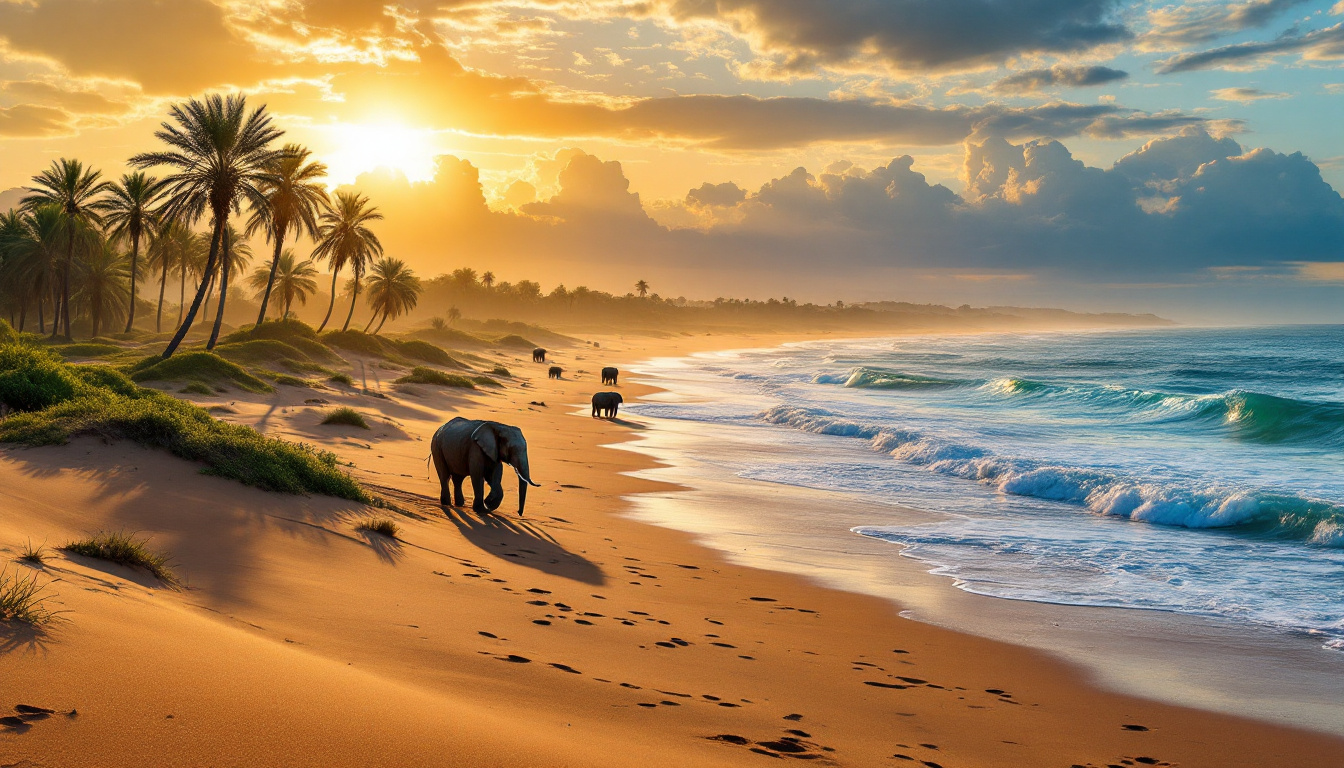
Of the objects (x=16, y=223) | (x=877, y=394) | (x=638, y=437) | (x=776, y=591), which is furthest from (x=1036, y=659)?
(x=16, y=223)

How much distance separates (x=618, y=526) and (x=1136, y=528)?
10340 mm

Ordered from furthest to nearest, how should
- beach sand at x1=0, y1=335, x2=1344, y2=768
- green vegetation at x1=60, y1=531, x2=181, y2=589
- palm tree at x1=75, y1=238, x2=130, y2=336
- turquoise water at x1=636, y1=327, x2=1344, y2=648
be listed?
palm tree at x1=75, y1=238, x2=130, y2=336
turquoise water at x1=636, y1=327, x2=1344, y2=648
green vegetation at x1=60, y1=531, x2=181, y2=589
beach sand at x1=0, y1=335, x2=1344, y2=768

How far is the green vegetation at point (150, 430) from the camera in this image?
33.3 feet

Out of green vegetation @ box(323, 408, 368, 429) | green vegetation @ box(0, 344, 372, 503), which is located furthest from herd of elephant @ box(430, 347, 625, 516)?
green vegetation @ box(323, 408, 368, 429)

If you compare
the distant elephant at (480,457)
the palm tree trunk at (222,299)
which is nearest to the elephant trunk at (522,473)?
the distant elephant at (480,457)

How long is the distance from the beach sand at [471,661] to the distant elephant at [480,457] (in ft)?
2.43

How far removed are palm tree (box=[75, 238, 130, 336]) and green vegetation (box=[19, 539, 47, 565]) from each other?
6900 centimetres

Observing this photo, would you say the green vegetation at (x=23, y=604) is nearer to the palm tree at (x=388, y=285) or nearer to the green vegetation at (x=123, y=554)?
the green vegetation at (x=123, y=554)

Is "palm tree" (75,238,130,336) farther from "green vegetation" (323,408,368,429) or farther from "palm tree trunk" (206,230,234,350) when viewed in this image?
"green vegetation" (323,408,368,429)

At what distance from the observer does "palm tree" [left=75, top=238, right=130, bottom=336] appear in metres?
64.8

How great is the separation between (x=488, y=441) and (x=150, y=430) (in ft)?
15.0

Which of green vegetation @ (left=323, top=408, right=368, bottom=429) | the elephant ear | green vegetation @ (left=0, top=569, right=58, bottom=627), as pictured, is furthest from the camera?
green vegetation @ (left=323, top=408, right=368, bottom=429)

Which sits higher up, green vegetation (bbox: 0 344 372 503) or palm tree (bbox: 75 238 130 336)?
palm tree (bbox: 75 238 130 336)

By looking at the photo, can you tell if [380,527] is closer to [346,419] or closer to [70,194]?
[346,419]
